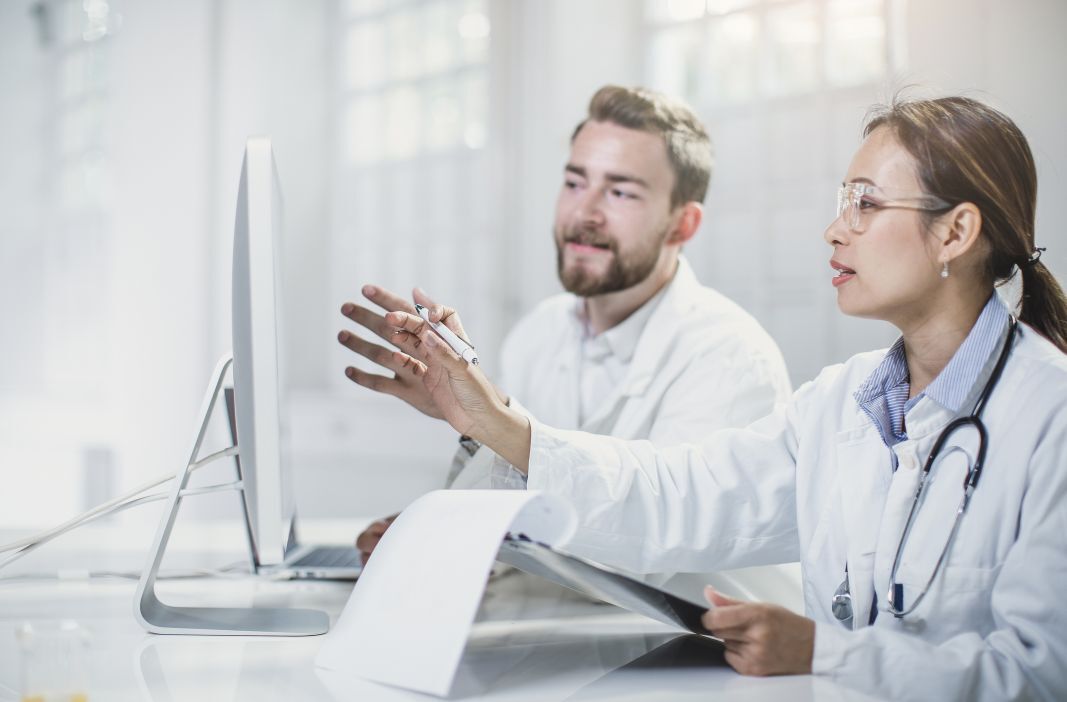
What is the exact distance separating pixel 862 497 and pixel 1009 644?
25 cm

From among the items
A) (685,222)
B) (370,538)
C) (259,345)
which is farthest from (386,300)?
(685,222)

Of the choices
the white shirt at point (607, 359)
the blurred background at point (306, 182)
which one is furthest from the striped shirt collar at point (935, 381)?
the blurred background at point (306, 182)

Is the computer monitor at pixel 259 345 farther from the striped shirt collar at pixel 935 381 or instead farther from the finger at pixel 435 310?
the striped shirt collar at pixel 935 381

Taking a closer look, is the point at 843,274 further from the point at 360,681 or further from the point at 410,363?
the point at 360,681

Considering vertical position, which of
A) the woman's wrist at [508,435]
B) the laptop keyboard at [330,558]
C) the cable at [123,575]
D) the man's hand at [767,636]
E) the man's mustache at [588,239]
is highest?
the man's mustache at [588,239]

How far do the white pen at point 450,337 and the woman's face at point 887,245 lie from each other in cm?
49

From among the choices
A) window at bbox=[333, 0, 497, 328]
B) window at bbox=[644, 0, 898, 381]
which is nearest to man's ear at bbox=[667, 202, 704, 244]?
window at bbox=[644, 0, 898, 381]

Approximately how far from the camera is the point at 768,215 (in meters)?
2.73

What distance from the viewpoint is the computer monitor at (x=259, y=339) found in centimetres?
85

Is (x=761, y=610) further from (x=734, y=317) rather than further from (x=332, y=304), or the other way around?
(x=332, y=304)

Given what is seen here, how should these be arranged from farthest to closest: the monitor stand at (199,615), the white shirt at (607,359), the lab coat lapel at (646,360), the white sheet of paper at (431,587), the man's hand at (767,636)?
the white shirt at (607,359), the lab coat lapel at (646,360), the monitor stand at (199,615), the man's hand at (767,636), the white sheet of paper at (431,587)

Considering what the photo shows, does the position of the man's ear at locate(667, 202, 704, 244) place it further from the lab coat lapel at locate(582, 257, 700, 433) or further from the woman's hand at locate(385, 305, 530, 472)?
the woman's hand at locate(385, 305, 530, 472)

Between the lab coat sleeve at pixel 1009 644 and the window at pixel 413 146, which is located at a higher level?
the window at pixel 413 146

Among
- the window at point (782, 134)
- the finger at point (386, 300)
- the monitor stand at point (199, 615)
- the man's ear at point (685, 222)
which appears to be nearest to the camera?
the monitor stand at point (199, 615)
